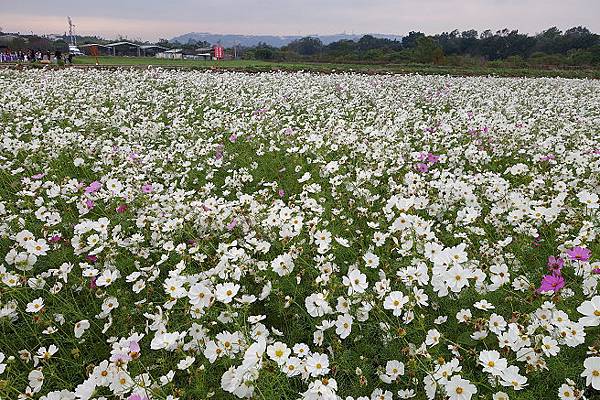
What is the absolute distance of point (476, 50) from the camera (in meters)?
46.3

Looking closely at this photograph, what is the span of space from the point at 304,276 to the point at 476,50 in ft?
161

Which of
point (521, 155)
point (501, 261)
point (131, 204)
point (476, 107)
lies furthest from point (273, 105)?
point (501, 261)

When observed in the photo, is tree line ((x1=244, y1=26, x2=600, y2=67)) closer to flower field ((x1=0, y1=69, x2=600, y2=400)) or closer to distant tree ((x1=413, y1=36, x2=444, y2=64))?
distant tree ((x1=413, y1=36, x2=444, y2=64))

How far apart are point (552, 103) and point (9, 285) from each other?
9.97 m

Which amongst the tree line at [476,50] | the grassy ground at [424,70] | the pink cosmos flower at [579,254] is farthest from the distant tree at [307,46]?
the pink cosmos flower at [579,254]

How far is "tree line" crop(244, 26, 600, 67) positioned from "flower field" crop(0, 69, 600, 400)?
28799 mm

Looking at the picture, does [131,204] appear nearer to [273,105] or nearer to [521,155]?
[521,155]

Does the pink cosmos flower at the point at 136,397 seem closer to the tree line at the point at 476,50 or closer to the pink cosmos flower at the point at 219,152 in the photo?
the pink cosmos flower at the point at 219,152

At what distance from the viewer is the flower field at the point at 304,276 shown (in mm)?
1931

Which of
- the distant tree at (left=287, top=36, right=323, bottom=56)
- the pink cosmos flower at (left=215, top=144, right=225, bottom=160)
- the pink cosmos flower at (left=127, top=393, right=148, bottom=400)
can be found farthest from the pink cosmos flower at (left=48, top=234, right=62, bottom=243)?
the distant tree at (left=287, top=36, right=323, bottom=56)

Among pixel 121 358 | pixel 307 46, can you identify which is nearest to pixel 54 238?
pixel 121 358

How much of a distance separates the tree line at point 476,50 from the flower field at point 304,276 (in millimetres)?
28799

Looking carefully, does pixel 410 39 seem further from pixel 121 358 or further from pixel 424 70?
pixel 121 358

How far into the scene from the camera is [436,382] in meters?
1.72
